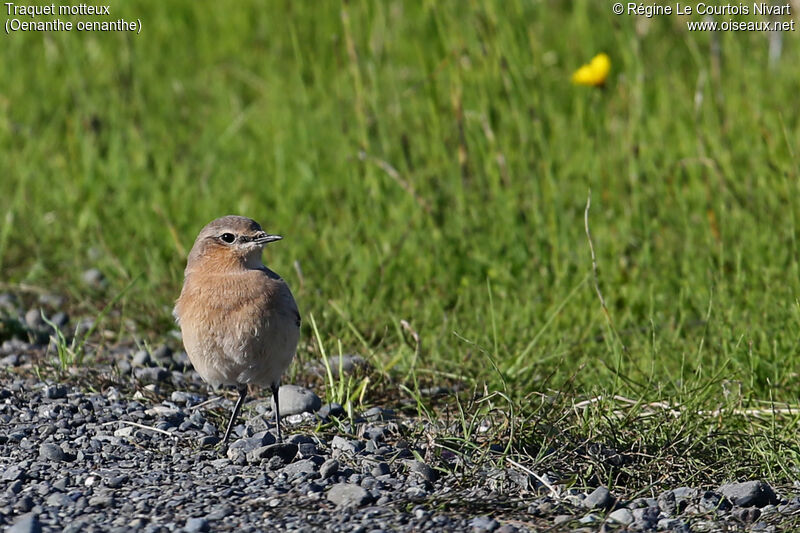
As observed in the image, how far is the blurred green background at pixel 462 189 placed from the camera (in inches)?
227

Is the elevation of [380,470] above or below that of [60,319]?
below

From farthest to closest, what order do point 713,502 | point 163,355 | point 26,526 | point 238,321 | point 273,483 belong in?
point 163,355 → point 238,321 → point 273,483 → point 713,502 → point 26,526

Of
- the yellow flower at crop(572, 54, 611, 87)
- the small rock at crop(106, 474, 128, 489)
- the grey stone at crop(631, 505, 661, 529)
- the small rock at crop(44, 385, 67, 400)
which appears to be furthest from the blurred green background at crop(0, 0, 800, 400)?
the small rock at crop(106, 474, 128, 489)

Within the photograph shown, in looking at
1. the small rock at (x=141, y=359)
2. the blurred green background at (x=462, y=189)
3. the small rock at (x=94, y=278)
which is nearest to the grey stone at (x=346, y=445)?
the blurred green background at (x=462, y=189)

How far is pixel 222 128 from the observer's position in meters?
8.38

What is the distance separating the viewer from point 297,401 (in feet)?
16.4

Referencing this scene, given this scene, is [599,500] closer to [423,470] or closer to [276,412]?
[423,470]

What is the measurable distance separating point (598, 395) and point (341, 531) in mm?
1485

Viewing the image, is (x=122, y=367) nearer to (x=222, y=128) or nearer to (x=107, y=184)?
(x=107, y=184)

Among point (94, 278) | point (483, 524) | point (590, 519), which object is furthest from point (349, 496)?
point (94, 278)

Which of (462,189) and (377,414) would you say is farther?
(462,189)

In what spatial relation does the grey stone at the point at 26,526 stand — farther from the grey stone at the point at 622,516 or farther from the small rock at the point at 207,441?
the grey stone at the point at 622,516

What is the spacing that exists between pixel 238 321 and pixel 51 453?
34.2 inches

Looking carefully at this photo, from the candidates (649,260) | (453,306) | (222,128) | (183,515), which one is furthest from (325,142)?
(183,515)
